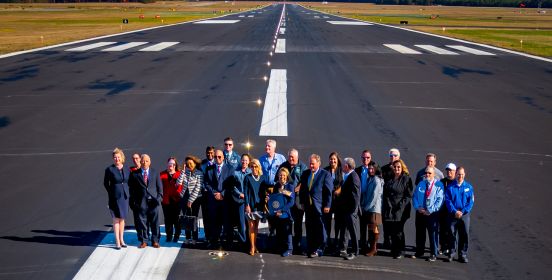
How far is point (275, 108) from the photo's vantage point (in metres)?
20.6

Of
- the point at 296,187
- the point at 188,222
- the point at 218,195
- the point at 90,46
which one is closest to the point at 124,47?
the point at 90,46

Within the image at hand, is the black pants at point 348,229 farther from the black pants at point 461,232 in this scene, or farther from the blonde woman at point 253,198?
the black pants at point 461,232

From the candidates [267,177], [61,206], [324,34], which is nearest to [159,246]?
[267,177]

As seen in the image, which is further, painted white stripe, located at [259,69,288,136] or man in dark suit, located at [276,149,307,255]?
painted white stripe, located at [259,69,288,136]

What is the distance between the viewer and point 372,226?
9.08 metres

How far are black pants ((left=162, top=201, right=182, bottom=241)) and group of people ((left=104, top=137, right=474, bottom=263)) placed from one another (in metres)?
0.02

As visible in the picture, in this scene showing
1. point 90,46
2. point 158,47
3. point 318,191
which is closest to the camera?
point 318,191

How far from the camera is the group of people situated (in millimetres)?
8938

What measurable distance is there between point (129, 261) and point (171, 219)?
1094mm

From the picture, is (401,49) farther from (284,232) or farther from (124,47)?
(284,232)

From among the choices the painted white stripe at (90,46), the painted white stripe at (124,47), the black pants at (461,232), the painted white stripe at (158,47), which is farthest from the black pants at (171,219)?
the painted white stripe at (90,46)

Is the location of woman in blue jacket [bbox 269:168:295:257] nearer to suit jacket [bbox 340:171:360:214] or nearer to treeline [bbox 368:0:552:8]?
suit jacket [bbox 340:171:360:214]

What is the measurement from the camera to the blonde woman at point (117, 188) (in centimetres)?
909

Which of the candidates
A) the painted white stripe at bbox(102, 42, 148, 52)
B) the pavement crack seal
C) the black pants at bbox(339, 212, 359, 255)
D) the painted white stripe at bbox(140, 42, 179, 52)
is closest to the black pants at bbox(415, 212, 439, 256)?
the pavement crack seal
